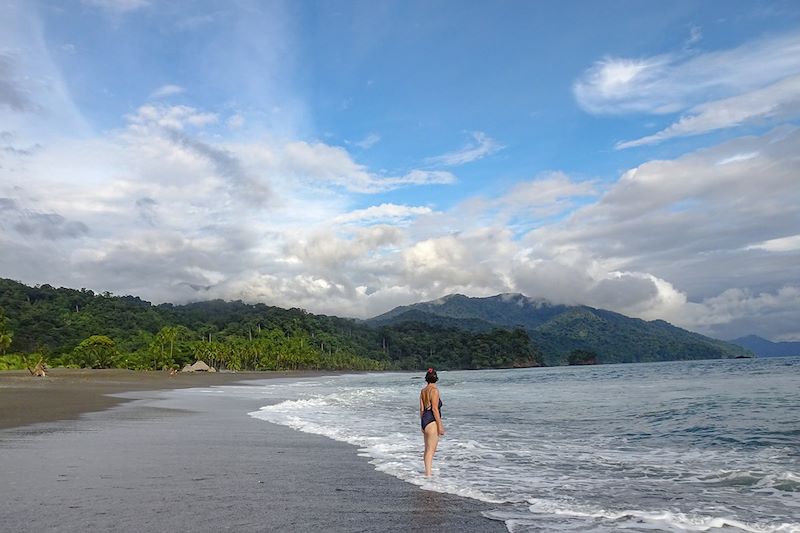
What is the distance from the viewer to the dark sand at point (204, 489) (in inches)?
317

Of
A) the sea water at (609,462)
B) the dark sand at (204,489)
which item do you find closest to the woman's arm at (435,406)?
the sea water at (609,462)

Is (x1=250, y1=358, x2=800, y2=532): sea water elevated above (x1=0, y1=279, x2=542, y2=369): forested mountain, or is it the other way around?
(x1=0, y1=279, x2=542, y2=369): forested mountain

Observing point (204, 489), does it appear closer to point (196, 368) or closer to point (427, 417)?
point (427, 417)

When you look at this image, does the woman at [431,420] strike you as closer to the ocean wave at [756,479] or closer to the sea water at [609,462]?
the sea water at [609,462]

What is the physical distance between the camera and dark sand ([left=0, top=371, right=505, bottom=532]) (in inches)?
317

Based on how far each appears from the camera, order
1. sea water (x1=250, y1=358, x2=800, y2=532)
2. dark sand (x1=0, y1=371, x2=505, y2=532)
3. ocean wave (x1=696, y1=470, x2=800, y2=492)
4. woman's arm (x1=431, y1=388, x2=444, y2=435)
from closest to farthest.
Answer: dark sand (x1=0, y1=371, x2=505, y2=532) < sea water (x1=250, y1=358, x2=800, y2=532) < ocean wave (x1=696, y1=470, x2=800, y2=492) < woman's arm (x1=431, y1=388, x2=444, y2=435)

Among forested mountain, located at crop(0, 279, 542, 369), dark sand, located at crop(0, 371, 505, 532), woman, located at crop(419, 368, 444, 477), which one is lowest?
dark sand, located at crop(0, 371, 505, 532)

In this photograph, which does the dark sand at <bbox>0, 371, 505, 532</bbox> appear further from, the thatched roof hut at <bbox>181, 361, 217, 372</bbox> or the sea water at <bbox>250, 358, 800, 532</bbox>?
the thatched roof hut at <bbox>181, 361, 217, 372</bbox>

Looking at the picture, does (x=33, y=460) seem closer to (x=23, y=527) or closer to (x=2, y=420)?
(x=23, y=527)

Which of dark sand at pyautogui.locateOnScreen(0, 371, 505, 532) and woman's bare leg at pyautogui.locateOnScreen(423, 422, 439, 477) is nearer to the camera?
dark sand at pyautogui.locateOnScreen(0, 371, 505, 532)

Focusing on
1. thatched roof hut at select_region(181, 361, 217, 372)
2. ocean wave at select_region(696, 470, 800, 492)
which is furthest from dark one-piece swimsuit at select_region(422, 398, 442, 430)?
thatched roof hut at select_region(181, 361, 217, 372)

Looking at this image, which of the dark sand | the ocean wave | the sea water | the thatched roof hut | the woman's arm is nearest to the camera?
the dark sand

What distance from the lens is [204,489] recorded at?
33.2ft

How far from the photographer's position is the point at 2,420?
2155 cm
